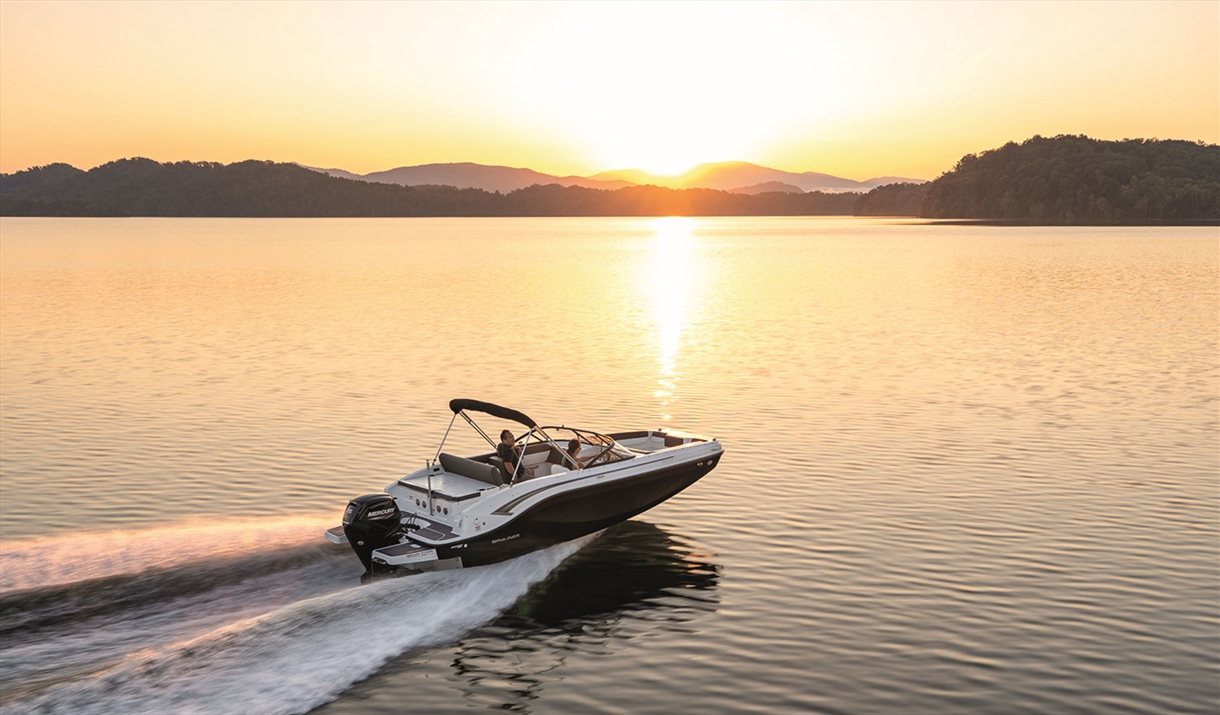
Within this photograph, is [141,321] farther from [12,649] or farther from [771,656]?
[771,656]

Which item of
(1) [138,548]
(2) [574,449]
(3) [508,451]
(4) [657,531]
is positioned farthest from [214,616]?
(4) [657,531]

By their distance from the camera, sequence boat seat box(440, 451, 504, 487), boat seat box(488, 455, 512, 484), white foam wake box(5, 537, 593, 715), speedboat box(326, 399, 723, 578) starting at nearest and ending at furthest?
white foam wake box(5, 537, 593, 715), speedboat box(326, 399, 723, 578), boat seat box(440, 451, 504, 487), boat seat box(488, 455, 512, 484)

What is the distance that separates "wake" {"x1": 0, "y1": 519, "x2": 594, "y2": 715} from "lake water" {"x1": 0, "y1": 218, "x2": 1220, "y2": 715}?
0.06 m

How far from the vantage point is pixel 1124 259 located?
117625mm

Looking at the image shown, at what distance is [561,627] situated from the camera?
16750 mm

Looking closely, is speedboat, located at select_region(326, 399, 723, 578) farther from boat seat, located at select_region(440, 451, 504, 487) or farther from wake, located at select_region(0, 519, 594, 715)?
wake, located at select_region(0, 519, 594, 715)

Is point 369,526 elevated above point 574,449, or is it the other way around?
point 574,449

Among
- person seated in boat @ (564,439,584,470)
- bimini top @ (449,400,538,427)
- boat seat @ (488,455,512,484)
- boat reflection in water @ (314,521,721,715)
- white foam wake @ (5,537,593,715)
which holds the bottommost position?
boat reflection in water @ (314,521,721,715)

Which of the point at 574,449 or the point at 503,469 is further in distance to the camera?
the point at 574,449

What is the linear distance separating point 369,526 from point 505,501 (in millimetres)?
2406

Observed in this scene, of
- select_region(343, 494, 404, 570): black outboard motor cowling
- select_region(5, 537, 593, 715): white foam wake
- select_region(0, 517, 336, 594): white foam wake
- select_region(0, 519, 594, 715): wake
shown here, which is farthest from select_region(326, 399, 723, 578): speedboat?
select_region(0, 517, 336, 594): white foam wake

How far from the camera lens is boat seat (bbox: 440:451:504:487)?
65.7 ft

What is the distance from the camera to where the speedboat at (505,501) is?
61.3 feet

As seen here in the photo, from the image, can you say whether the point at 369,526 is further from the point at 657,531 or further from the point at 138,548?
the point at 657,531
